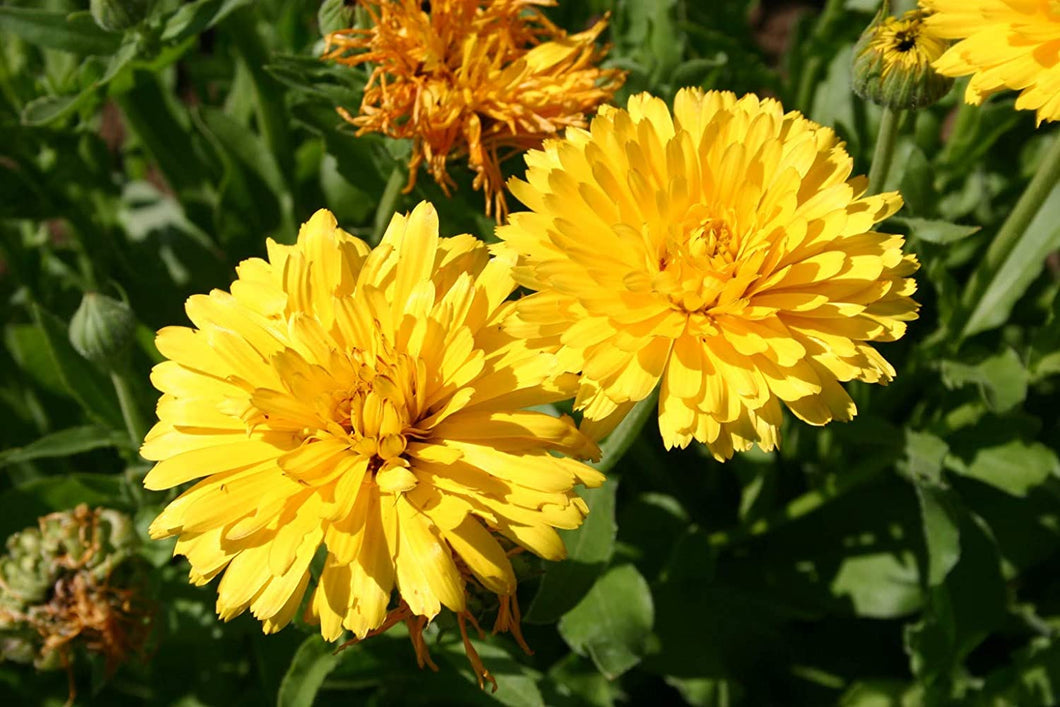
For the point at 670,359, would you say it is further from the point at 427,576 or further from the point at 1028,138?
the point at 1028,138

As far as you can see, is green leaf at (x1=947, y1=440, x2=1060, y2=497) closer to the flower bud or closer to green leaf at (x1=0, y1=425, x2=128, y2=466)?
the flower bud

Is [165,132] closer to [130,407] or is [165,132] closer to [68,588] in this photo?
[130,407]

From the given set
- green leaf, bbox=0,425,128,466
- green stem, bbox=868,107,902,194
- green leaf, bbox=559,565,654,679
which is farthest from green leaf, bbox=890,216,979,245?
green leaf, bbox=0,425,128,466

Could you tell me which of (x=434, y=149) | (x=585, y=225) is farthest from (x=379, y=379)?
(x=434, y=149)

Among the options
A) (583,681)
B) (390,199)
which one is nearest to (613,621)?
(583,681)

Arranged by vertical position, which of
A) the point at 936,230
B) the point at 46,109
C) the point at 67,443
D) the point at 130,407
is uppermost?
the point at 46,109

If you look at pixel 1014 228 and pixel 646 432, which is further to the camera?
pixel 646 432
